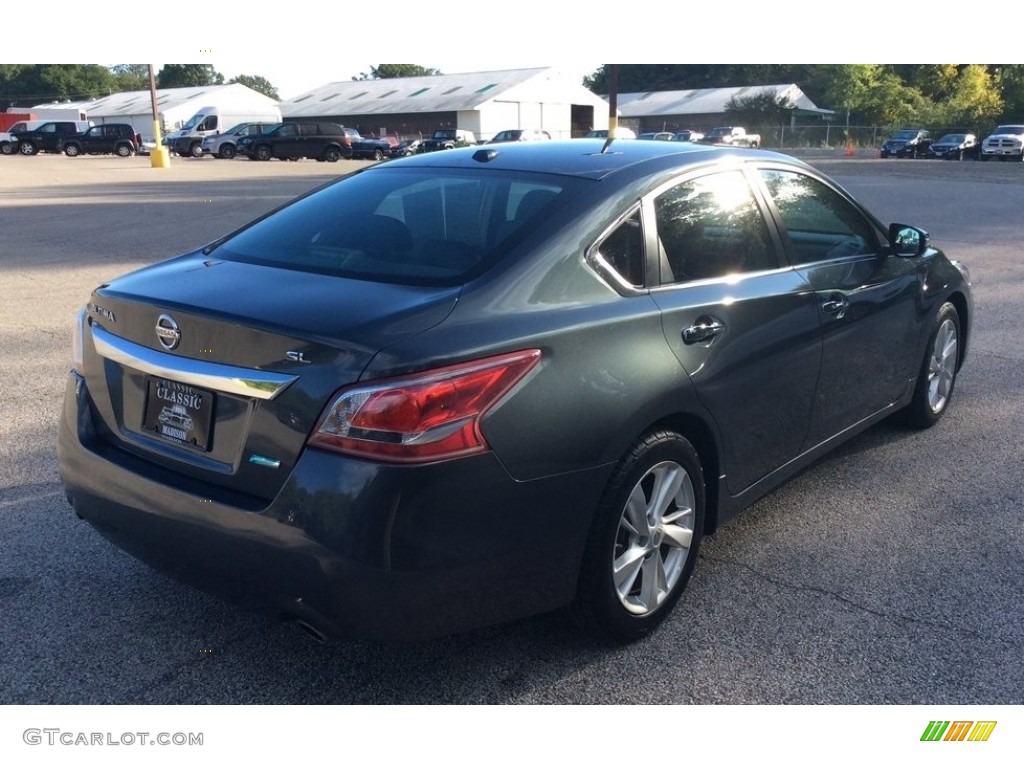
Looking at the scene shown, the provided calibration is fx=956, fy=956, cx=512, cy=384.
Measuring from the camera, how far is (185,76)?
121938mm

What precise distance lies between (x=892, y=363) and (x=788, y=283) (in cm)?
120

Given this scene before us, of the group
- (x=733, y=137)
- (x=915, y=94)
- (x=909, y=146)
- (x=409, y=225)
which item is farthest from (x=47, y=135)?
(x=915, y=94)

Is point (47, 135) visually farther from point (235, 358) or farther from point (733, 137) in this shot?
point (235, 358)

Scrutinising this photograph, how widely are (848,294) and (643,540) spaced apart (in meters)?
1.75

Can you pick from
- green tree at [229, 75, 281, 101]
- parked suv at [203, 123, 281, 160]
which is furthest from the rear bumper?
green tree at [229, 75, 281, 101]

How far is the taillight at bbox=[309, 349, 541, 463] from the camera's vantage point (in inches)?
99.3

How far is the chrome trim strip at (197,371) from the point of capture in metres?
2.62

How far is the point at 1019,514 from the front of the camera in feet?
14.4

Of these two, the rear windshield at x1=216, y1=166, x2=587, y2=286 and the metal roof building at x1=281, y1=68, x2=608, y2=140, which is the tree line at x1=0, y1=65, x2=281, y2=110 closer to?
the metal roof building at x1=281, y1=68, x2=608, y2=140

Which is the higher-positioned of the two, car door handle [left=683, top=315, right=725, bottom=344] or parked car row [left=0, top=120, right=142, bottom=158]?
parked car row [left=0, top=120, right=142, bottom=158]

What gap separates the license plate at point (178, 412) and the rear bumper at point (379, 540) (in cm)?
14

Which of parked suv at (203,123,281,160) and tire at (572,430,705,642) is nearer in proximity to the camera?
tire at (572,430,705,642)

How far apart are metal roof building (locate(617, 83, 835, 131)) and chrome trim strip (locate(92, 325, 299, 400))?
77.2 meters
